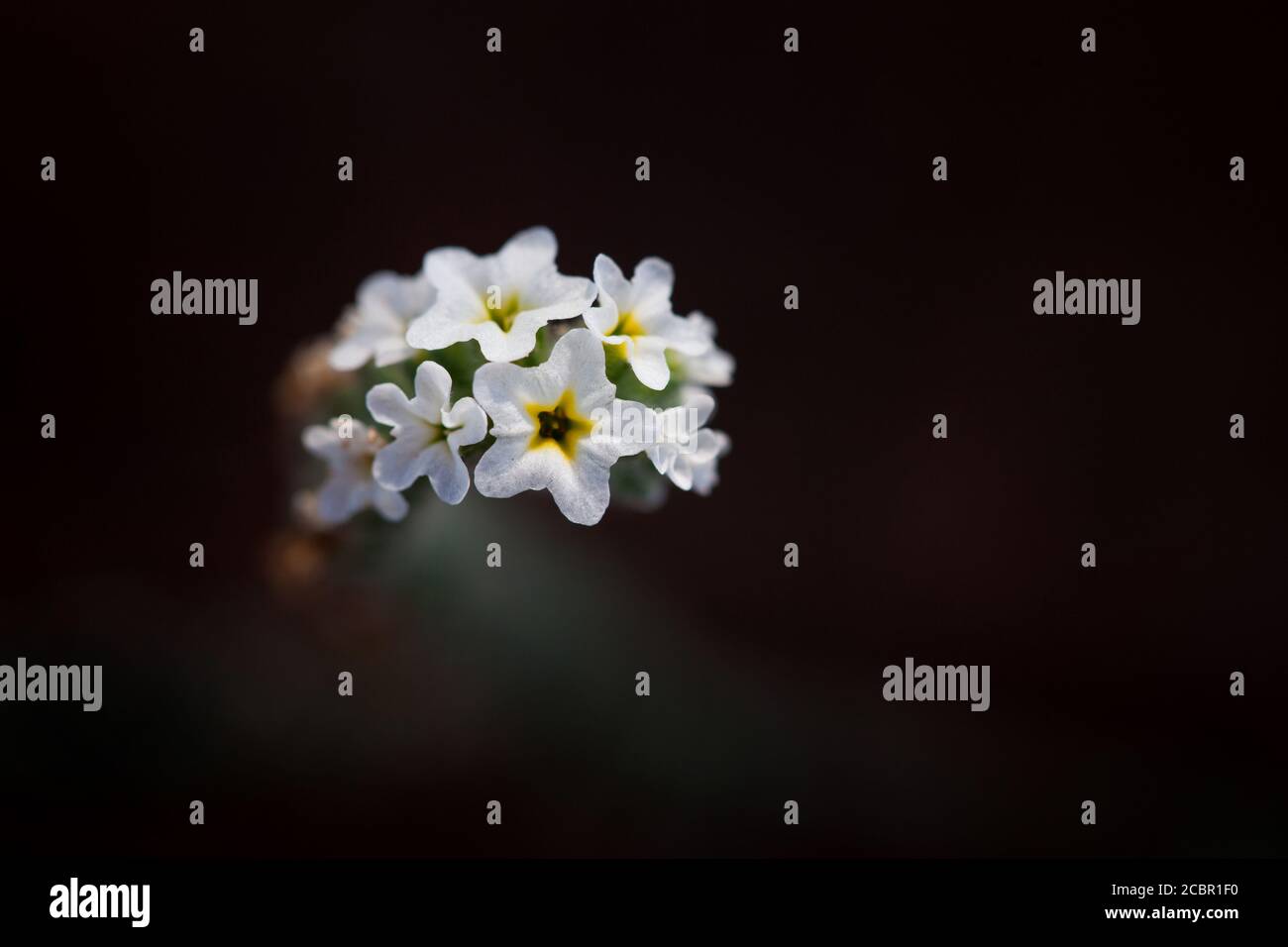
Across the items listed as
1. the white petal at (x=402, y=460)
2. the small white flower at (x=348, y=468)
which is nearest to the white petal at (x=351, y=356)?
the small white flower at (x=348, y=468)

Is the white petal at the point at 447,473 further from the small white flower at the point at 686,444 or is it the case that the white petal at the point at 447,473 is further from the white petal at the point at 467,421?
the small white flower at the point at 686,444

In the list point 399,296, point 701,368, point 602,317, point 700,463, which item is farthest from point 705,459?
point 399,296

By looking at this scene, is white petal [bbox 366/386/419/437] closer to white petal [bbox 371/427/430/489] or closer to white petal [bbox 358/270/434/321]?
white petal [bbox 371/427/430/489]

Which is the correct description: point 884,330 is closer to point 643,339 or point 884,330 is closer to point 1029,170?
point 1029,170

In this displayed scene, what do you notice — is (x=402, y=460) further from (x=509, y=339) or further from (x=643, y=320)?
(x=643, y=320)

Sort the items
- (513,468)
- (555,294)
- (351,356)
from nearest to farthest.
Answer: (513,468) < (555,294) < (351,356)

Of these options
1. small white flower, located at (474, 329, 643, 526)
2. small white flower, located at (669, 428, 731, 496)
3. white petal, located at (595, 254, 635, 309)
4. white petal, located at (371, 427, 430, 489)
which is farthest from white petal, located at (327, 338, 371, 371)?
small white flower, located at (669, 428, 731, 496)
